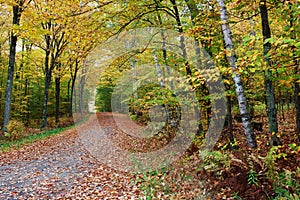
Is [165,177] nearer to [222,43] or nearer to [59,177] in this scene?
[59,177]

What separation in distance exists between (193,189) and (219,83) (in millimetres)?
3066

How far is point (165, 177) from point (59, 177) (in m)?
2.98

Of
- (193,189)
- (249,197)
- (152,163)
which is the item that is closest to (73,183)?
(152,163)

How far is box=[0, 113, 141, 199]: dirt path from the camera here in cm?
532

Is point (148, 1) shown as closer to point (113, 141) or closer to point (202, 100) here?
point (202, 100)

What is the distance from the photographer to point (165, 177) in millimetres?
5863

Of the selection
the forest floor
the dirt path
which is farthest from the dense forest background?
the dirt path

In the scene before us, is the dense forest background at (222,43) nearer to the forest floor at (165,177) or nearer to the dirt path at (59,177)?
the forest floor at (165,177)

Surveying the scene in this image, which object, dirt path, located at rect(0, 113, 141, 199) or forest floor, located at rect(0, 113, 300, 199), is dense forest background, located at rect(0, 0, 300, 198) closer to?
forest floor, located at rect(0, 113, 300, 199)

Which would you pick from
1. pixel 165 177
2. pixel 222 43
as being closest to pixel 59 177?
pixel 165 177

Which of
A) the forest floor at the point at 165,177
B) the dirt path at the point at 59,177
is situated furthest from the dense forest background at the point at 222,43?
the dirt path at the point at 59,177

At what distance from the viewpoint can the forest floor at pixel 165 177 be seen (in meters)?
4.38

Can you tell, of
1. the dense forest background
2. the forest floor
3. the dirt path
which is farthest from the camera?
the dirt path

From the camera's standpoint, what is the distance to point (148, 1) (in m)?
7.34
